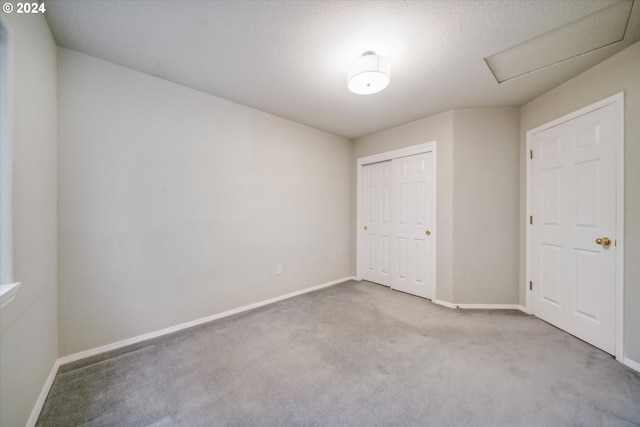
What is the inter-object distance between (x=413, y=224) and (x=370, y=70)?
229 centimetres

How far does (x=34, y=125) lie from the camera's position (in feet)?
4.73

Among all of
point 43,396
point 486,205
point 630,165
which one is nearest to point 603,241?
point 630,165

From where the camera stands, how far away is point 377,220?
13.1ft

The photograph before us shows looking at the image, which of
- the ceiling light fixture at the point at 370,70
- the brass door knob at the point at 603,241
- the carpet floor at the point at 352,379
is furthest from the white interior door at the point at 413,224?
the ceiling light fixture at the point at 370,70

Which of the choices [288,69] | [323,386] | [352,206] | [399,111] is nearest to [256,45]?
[288,69]

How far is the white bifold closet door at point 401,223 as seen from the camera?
327cm

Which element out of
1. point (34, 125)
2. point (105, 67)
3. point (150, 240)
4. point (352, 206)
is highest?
point (105, 67)

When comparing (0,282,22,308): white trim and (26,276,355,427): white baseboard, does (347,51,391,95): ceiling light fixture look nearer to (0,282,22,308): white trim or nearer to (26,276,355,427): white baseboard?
(0,282,22,308): white trim

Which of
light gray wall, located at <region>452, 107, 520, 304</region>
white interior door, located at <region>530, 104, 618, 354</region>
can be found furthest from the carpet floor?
light gray wall, located at <region>452, 107, 520, 304</region>

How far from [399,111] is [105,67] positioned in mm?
3053

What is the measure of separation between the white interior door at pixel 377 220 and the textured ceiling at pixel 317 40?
148cm

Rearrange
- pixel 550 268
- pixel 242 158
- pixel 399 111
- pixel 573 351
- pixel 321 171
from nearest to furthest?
pixel 573 351 → pixel 550 268 → pixel 242 158 → pixel 399 111 → pixel 321 171

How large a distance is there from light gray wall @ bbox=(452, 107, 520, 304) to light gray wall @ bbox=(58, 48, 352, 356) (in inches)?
83.8

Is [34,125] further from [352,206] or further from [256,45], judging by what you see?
[352,206]
